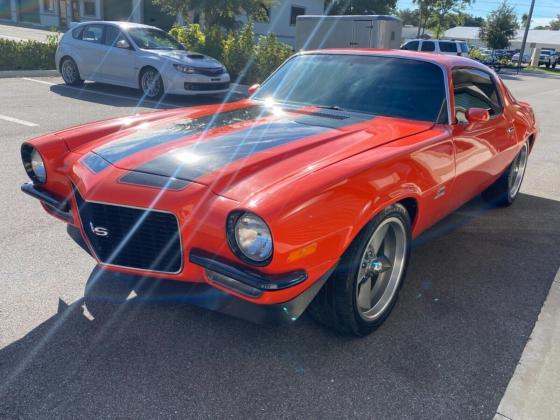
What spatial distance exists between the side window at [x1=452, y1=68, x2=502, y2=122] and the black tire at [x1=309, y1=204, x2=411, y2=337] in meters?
1.41

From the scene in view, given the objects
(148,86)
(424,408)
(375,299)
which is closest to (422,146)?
(375,299)

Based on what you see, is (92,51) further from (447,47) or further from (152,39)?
(447,47)

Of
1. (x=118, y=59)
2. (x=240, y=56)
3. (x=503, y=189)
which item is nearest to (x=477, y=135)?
(x=503, y=189)

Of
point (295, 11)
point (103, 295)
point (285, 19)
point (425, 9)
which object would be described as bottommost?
point (103, 295)

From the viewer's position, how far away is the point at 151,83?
34.9ft

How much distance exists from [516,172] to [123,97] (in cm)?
842

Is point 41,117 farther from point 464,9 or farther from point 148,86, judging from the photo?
point 464,9

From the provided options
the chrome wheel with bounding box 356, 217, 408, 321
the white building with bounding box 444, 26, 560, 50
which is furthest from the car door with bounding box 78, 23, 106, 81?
the white building with bounding box 444, 26, 560, 50

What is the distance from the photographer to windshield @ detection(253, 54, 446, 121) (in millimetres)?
3580

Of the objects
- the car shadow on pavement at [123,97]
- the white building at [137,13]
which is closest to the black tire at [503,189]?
the car shadow on pavement at [123,97]

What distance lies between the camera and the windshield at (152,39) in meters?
10.9

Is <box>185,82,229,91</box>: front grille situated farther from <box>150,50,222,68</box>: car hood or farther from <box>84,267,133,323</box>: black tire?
<box>84,267,133,323</box>: black tire

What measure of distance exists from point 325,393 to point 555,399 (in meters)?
1.10

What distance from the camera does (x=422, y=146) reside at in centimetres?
304
